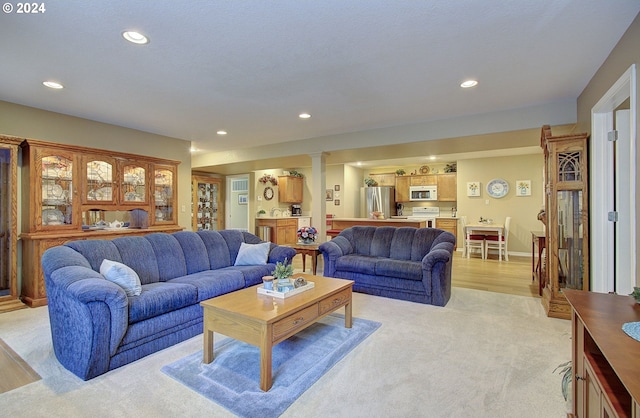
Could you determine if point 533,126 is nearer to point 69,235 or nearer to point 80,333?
point 80,333

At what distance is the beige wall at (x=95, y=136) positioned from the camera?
12.9 feet

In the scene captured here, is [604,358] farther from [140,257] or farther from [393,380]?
[140,257]

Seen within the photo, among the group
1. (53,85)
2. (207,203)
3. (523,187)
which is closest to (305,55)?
(53,85)

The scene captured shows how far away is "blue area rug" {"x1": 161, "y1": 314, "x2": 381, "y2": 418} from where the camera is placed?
6.30 ft

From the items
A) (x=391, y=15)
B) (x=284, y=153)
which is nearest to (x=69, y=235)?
(x=284, y=153)

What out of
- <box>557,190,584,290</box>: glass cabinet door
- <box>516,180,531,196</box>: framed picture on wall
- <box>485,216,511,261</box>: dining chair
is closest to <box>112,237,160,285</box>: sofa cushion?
<box>557,190,584,290</box>: glass cabinet door

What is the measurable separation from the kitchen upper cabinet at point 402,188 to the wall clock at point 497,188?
2.16 m

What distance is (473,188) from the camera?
8195mm

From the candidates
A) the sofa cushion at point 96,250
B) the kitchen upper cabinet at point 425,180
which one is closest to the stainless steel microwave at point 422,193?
the kitchen upper cabinet at point 425,180

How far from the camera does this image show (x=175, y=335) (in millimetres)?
2746

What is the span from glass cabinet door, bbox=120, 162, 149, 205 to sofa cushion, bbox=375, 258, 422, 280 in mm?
3822

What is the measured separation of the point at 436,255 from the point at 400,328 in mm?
1065

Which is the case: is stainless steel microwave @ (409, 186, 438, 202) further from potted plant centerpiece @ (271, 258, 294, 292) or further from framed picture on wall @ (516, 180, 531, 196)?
potted plant centerpiece @ (271, 258, 294, 292)

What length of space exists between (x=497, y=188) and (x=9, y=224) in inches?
362
